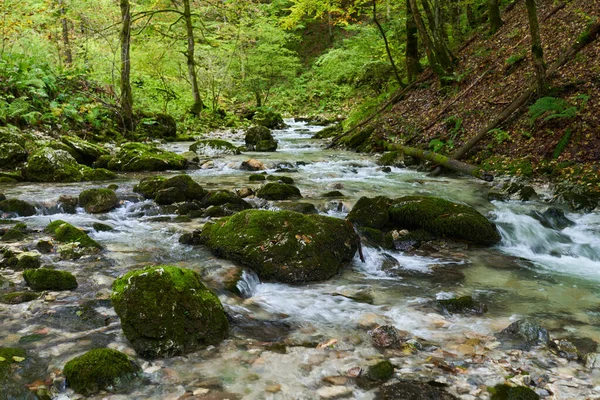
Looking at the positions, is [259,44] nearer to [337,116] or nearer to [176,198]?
[337,116]

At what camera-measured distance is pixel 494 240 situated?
6895 millimetres

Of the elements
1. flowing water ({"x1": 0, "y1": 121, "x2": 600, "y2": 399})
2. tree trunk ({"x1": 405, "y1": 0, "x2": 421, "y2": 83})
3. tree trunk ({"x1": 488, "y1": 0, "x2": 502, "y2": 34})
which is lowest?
flowing water ({"x1": 0, "y1": 121, "x2": 600, "y2": 399})

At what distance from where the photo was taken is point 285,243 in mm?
5527

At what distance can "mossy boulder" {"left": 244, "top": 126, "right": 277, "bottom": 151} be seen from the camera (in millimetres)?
16750

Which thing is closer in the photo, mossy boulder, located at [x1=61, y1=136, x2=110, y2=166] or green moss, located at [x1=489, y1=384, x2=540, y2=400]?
green moss, located at [x1=489, y1=384, x2=540, y2=400]

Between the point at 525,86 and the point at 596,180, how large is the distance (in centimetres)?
427

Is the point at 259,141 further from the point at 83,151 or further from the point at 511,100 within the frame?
the point at 511,100

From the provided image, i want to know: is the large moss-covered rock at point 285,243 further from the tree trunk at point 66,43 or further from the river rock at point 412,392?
the tree trunk at point 66,43

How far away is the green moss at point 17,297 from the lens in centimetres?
415

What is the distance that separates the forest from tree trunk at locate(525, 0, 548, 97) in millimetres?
54

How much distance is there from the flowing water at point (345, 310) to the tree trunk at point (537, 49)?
377cm

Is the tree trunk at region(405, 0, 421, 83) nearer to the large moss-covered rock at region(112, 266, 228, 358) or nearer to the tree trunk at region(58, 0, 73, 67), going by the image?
the tree trunk at region(58, 0, 73, 67)

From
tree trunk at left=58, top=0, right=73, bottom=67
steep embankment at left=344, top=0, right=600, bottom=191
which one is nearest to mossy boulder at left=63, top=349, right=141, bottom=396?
steep embankment at left=344, top=0, right=600, bottom=191

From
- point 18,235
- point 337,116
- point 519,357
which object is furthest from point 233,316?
point 337,116
